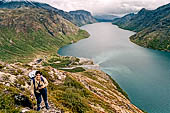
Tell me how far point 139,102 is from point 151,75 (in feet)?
189

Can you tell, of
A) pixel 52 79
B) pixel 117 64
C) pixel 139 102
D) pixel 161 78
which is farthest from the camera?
pixel 117 64

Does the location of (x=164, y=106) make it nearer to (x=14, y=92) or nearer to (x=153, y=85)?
(x=153, y=85)

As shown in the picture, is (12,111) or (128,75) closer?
(12,111)

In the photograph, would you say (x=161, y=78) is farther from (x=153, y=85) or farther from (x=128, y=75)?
(x=128, y=75)

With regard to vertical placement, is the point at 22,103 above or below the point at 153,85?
above

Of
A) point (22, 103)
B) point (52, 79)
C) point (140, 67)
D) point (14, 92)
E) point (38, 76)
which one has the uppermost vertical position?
point (38, 76)

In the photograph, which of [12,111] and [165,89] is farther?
[165,89]

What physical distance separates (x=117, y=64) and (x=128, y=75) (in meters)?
38.5

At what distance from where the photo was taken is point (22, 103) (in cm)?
1658

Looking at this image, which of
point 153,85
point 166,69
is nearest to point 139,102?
point 153,85

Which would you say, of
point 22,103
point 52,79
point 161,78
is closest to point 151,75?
point 161,78

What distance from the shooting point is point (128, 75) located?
147 meters

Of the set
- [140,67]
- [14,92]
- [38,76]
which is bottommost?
[140,67]

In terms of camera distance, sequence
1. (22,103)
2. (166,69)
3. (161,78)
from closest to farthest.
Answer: (22,103)
(161,78)
(166,69)
